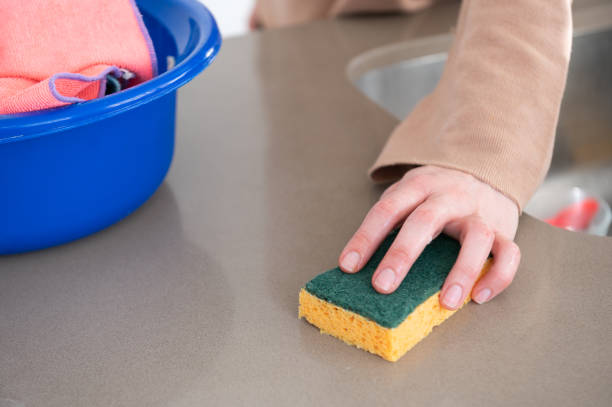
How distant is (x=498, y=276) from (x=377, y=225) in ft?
0.38

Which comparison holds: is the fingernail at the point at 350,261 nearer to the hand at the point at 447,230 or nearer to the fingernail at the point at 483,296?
the hand at the point at 447,230

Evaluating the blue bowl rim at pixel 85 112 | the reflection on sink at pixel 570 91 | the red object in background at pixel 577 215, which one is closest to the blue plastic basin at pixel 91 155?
the blue bowl rim at pixel 85 112

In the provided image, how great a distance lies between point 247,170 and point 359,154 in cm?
14

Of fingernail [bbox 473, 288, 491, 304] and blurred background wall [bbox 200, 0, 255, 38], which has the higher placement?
fingernail [bbox 473, 288, 491, 304]

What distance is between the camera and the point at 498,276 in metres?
0.56

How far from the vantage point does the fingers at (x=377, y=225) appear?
1.86 feet

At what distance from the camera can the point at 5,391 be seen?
1.67 ft

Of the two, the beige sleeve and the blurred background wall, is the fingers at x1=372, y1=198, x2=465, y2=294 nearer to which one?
the beige sleeve

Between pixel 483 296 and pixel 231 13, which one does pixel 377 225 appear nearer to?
pixel 483 296

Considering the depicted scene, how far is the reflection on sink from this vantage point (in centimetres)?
107

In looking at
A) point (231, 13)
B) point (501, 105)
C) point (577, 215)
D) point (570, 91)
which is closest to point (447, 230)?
point (501, 105)

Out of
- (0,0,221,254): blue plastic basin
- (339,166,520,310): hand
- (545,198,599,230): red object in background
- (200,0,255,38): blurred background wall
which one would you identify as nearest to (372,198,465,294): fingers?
(339,166,520,310): hand

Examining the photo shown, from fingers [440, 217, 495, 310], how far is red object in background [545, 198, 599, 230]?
458 mm

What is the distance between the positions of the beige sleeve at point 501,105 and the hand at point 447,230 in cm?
2
